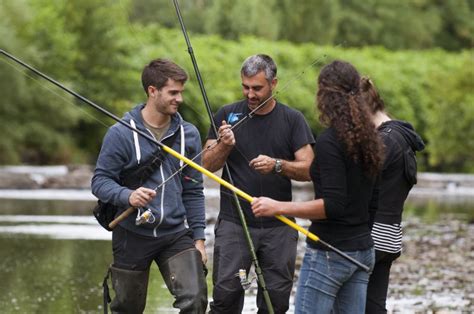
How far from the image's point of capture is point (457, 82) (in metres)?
49.0

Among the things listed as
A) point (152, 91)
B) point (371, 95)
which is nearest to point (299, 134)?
point (371, 95)

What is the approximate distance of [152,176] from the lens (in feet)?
29.1

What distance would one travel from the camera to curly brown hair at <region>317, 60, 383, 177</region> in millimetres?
7363

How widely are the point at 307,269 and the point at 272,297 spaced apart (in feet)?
5.91

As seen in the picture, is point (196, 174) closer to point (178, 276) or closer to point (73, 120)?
point (178, 276)

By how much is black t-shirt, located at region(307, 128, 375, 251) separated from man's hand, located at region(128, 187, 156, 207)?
122cm

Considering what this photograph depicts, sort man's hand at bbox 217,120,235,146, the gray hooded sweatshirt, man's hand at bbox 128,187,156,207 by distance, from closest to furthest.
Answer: man's hand at bbox 128,187,156,207, the gray hooded sweatshirt, man's hand at bbox 217,120,235,146

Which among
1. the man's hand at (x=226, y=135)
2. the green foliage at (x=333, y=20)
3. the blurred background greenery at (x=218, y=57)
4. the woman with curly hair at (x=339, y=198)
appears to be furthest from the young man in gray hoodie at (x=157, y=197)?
the green foliage at (x=333, y=20)

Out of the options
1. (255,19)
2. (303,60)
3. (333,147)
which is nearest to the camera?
(333,147)

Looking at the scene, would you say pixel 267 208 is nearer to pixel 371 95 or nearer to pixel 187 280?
pixel 187 280

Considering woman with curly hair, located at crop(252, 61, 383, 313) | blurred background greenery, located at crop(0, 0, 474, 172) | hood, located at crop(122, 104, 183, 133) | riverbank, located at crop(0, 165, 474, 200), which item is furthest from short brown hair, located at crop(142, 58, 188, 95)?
riverbank, located at crop(0, 165, 474, 200)

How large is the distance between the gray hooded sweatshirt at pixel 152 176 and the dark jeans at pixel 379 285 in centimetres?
126

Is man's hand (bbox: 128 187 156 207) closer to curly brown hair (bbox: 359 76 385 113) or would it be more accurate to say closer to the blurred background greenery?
curly brown hair (bbox: 359 76 385 113)

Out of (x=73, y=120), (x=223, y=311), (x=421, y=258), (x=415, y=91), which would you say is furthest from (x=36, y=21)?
(x=223, y=311)
